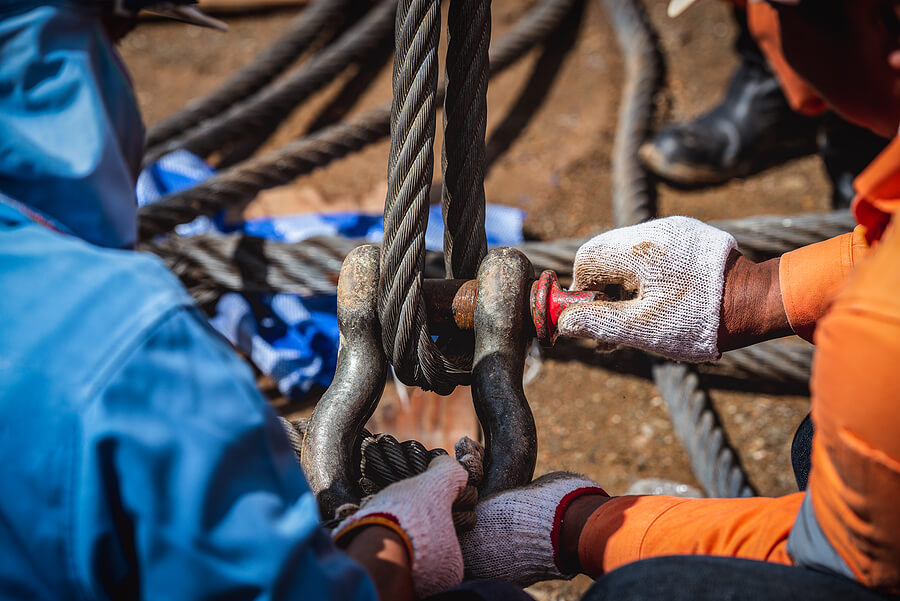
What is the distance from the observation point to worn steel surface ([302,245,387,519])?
838mm

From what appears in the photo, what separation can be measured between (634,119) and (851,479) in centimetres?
170

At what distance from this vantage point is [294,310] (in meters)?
1.82

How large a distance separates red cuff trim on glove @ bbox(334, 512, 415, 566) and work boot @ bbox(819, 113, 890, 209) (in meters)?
1.49

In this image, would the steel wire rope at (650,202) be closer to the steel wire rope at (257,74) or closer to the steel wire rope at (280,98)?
the steel wire rope at (280,98)

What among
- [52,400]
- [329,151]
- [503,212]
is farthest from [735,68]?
[52,400]

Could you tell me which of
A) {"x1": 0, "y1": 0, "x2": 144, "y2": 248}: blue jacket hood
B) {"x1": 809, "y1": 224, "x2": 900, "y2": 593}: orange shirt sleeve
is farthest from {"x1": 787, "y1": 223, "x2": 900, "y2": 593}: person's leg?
{"x1": 0, "y1": 0, "x2": 144, "y2": 248}: blue jacket hood

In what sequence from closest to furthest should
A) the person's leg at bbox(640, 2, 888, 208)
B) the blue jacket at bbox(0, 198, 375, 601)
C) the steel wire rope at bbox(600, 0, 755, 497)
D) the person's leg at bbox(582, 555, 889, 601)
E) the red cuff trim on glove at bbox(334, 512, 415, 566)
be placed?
1. the blue jacket at bbox(0, 198, 375, 601)
2. the person's leg at bbox(582, 555, 889, 601)
3. the red cuff trim on glove at bbox(334, 512, 415, 566)
4. the steel wire rope at bbox(600, 0, 755, 497)
5. the person's leg at bbox(640, 2, 888, 208)

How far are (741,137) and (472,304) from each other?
4.62 ft

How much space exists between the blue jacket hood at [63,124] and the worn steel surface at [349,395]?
1.17ft

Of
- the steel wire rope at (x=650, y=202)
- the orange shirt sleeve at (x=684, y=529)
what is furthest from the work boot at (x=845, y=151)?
the orange shirt sleeve at (x=684, y=529)

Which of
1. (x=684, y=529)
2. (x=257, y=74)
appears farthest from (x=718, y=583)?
(x=257, y=74)

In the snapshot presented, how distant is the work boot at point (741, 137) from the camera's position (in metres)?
Answer: 1.98

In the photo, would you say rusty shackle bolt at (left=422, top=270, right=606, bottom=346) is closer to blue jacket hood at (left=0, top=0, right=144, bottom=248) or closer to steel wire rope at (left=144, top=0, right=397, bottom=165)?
blue jacket hood at (left=0, top=0, right=144, bottom=248)

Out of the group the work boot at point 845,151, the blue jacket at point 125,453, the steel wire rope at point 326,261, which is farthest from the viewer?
the work boot at point 845,151
